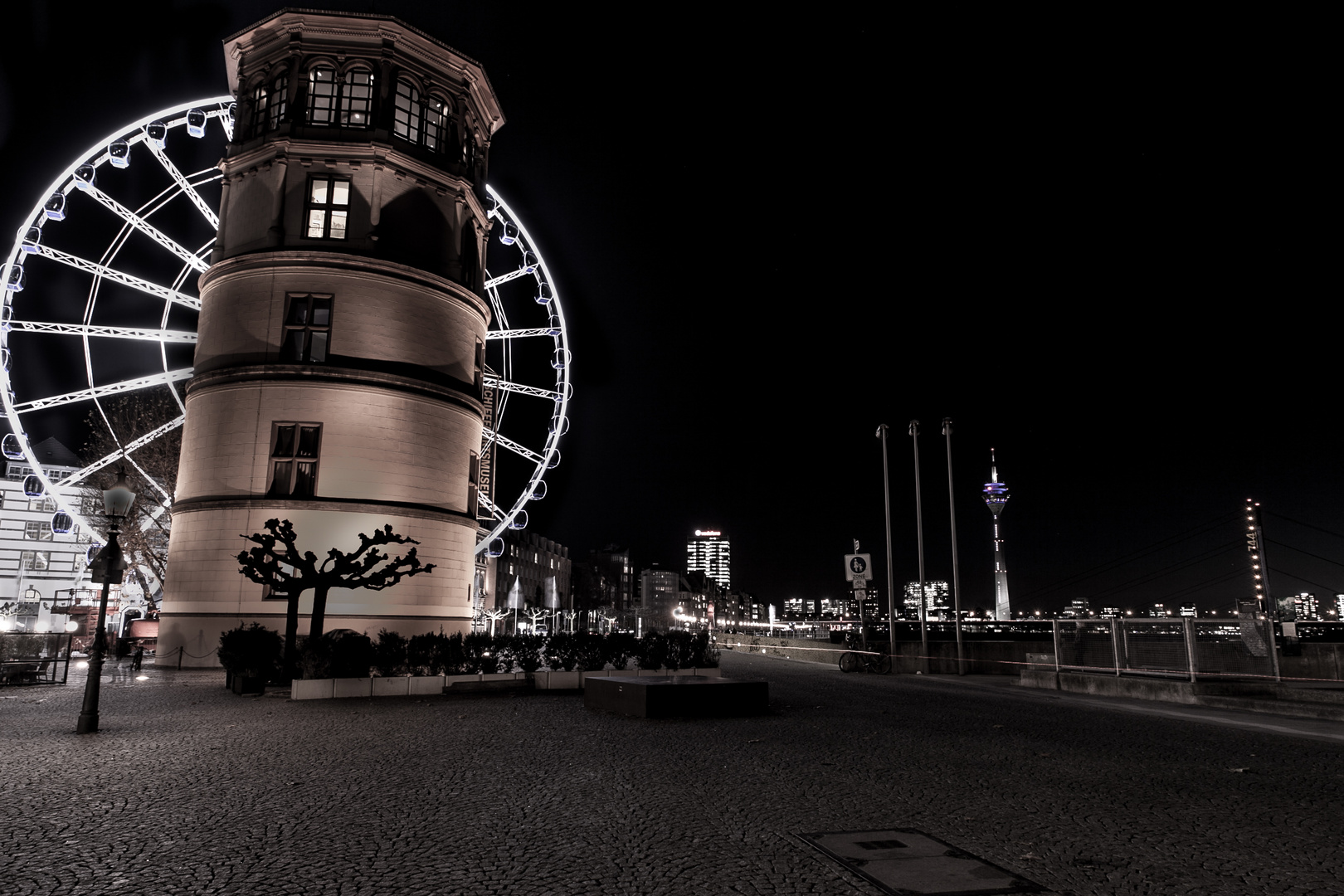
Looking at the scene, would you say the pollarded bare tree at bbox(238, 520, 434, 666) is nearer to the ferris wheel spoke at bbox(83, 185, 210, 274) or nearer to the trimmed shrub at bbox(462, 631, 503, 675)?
the trimmed shrub at bbox(462, 631, 503, 675)

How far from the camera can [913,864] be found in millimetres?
6723

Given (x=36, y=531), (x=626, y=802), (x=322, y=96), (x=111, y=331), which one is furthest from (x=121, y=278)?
(x=36, y=531)

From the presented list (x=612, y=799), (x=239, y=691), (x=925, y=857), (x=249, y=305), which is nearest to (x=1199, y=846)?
(x=925, y=857)

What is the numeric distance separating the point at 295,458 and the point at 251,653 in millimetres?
10916

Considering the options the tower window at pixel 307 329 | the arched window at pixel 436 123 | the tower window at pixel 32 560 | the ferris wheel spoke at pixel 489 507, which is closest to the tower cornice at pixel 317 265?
the tower window at pixel 307 329

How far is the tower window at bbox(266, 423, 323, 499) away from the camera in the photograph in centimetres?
3138

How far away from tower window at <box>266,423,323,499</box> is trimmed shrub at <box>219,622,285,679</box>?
28.1 ft

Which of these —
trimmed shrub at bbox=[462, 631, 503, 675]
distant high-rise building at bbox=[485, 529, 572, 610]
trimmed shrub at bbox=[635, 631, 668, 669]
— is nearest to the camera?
trimmed shrub at bbox=[462, 631, 503, 675]

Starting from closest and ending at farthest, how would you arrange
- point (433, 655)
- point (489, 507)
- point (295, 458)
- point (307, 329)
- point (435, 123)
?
1. point (433, 655)
2. point (295, 458)
3. point (307, 329)
4. point (435, 123)
5. point (489, 507)

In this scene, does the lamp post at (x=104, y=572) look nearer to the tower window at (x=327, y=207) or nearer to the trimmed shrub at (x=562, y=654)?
the trimmed shrub at (x=562, y=654)

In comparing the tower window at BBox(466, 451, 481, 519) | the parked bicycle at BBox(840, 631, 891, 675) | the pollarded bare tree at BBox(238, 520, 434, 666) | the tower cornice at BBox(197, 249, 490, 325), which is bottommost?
the parked bicycle at BBox(840, 631, 891, 675)

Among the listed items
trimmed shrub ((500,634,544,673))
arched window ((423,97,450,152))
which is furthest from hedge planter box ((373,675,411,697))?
arched window ((423,97,450,152))

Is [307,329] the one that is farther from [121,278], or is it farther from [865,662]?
[865,662]

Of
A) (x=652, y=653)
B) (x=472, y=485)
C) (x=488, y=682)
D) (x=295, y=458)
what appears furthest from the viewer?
(x=472, y=485)
